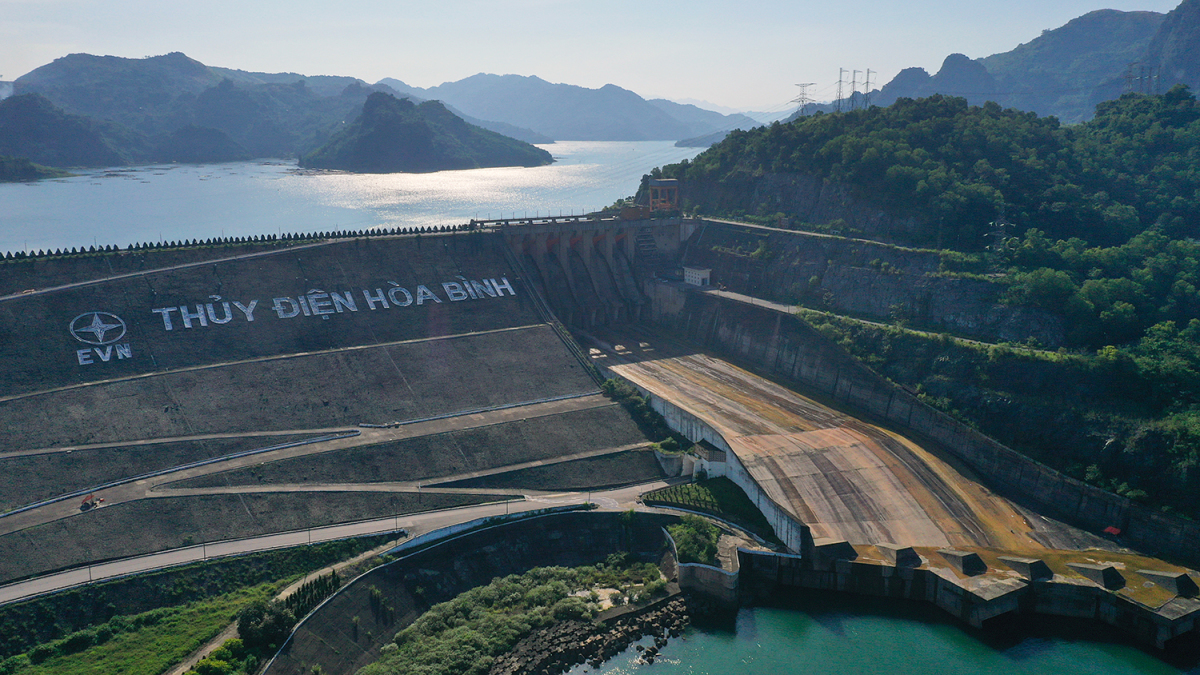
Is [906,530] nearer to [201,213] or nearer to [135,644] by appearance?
[135,644]

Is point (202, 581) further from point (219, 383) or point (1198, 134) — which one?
point (1198, 134)

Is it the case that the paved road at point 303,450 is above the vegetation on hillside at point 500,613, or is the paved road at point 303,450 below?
above

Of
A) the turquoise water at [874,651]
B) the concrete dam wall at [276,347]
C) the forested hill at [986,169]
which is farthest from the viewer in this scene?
the forested hill at [986,169]

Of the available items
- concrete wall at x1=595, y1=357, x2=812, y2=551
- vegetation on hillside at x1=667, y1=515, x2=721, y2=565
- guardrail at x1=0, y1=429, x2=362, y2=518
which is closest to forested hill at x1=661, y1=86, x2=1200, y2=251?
concrete wall at x1=595, y1=357, x2=812, y2=551

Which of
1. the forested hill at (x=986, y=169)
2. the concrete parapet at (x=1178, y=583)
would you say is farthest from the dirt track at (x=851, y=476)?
the forested hill at (x=986, y=169)

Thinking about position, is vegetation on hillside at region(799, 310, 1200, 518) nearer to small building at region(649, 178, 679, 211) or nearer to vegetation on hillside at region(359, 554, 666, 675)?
vegetation on hillside at region(359, 554, 666, 675)

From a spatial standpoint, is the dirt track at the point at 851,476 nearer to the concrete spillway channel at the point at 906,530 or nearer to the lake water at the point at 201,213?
the concrete spillway channel at the point at 906,530
